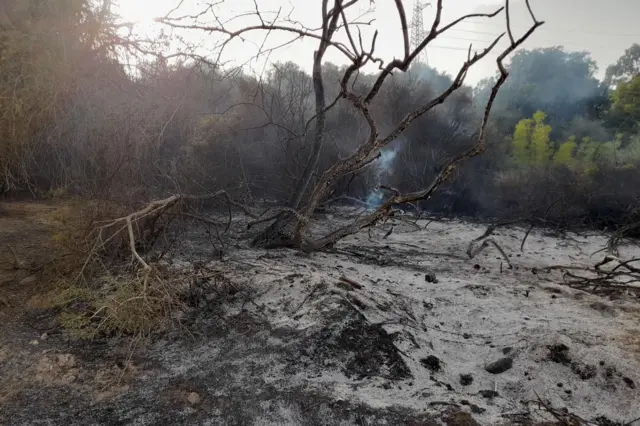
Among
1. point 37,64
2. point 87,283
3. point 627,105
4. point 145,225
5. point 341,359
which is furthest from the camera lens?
point 627,105

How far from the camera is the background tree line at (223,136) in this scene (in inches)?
234

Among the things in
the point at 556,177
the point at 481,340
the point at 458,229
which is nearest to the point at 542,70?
the point at 556,177

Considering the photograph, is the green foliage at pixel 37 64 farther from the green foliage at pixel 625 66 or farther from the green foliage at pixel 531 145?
the green foliage at pixel 625 66

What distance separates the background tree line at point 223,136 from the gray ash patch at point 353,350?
10.5 ft

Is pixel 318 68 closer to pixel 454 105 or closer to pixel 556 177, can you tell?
pixel 556 177

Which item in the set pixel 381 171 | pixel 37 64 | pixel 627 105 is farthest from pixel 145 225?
pixel 627 105

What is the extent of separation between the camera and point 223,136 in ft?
32.4

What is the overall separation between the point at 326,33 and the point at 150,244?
11.5 ft

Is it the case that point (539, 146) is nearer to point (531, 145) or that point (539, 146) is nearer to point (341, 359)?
point (531, 145)

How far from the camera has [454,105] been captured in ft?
51.7

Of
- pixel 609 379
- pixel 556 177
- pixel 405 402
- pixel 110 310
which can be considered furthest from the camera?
pixel 556 177

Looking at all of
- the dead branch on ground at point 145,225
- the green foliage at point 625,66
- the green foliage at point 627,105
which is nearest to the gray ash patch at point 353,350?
the dead branch on ground at point 145,225

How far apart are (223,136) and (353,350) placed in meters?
7.73

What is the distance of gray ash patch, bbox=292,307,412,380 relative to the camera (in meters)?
2.97
